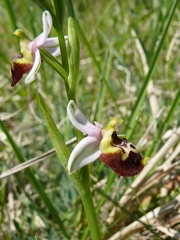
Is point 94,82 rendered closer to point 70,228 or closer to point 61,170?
Answer: point 61,170

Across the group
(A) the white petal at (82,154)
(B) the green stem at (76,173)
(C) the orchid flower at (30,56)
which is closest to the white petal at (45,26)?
(C) the orchid flower at (30,56)

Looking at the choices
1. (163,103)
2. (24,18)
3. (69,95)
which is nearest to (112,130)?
(69,95)

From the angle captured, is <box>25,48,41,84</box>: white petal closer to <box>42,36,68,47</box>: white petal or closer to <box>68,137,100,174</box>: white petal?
<box>42,36,68,47</box>: white petal

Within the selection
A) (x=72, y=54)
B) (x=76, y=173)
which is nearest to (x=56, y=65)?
(x=72, y=54)

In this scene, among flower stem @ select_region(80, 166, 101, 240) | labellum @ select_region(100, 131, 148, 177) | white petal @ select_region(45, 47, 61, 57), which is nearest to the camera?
labellum @ select_region(100, 131, 148, 177)

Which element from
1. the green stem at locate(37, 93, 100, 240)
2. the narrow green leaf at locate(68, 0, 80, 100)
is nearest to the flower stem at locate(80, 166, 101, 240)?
the green stem at locate(37, 93, 100, 240)

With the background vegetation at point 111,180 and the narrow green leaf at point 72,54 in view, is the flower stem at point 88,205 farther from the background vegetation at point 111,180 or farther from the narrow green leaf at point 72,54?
the narrow green leaf at point 72,54
